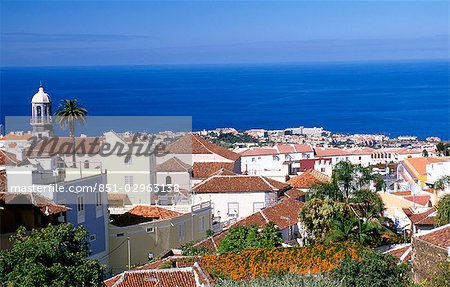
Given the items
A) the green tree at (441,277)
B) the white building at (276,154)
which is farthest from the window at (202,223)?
the white building at (276,154)

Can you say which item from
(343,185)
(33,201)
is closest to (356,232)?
(343,185)

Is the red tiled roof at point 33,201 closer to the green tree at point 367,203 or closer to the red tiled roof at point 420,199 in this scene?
the green tree at point 367,203

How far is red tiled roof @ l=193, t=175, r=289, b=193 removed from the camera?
3164 centimetres

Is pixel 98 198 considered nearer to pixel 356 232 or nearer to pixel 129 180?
pixel 129 180

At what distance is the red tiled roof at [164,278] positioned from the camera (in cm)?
1673

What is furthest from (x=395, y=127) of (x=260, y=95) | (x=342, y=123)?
(x=260, y=95)

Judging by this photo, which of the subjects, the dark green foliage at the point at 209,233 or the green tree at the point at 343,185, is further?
the green tree at the point at 343,185

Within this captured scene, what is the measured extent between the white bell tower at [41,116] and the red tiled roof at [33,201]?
277 inches

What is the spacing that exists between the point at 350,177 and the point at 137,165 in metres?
7.70

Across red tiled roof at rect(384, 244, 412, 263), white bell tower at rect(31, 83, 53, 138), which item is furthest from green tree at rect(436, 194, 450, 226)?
white bell tower at rect(31, 83, 53, 138)

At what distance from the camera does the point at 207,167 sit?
3697 centimetres

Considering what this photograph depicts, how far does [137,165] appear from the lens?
29688 mm

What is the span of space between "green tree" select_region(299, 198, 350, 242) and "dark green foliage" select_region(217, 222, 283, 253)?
1.25 m

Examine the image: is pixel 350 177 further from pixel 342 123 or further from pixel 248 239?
pixel 342 123
